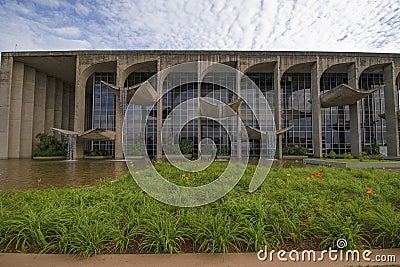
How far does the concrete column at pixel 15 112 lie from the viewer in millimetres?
22453

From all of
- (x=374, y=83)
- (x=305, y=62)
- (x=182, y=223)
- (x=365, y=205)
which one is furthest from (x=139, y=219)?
(x=374, y=83)

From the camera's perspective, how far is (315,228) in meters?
2.84

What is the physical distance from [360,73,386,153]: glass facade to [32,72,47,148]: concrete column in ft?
113

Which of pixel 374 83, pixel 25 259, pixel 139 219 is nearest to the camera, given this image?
pixel 25 259

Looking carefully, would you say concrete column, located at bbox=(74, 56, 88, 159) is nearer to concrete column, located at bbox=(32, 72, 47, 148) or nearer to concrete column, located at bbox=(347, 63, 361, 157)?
concrete column, located at bbox=(32, 72, 47, 148)

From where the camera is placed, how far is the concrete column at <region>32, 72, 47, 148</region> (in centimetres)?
2517

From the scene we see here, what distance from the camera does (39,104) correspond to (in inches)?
1003

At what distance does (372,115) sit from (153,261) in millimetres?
30664

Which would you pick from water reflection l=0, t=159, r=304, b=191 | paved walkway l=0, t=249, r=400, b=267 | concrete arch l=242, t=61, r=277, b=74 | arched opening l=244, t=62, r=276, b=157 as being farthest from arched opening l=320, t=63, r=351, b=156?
paved walkway l=0, t=249, r=400, b=267

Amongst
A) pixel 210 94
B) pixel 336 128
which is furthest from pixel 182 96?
pixel 336 128

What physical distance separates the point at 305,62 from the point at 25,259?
24464mm

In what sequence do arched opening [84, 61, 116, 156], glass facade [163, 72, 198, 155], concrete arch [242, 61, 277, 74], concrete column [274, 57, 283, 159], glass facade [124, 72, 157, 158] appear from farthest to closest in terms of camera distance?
1. glass facade [163, 72, 198, 155]
2. arched opening [84, 61, 116, 156]
3. glass facade [124, 72, 157, 158]
4. concrete arch [242, 61, 277, 74]
5. concrete column [274, 57, 283, 159]

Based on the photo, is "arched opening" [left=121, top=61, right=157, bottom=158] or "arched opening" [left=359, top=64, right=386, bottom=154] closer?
"arched opening" [left=121, top=61, right=157, bottom=158]

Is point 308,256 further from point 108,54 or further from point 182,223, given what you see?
point 108,54
